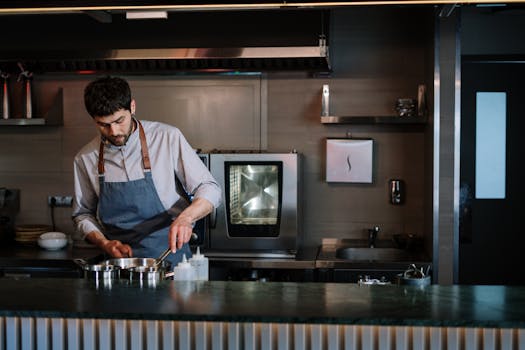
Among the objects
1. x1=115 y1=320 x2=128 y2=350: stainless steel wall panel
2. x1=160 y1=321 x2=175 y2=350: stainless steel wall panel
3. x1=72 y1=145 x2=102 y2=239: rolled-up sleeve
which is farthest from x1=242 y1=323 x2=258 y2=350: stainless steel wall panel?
x1=72 y1=145 x2=102 y2=239: rolled-up sleeve

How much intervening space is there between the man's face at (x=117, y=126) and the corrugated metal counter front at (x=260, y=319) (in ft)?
3.57

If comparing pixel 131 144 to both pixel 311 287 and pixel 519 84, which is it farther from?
pixel 519 84

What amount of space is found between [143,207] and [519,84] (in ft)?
11.5

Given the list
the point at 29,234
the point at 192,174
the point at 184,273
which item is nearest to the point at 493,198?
the point at 192,174

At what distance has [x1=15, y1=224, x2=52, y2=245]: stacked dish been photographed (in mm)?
5656

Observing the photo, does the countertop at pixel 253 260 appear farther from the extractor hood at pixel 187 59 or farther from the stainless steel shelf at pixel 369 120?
the extractor hood at pixel 187 59

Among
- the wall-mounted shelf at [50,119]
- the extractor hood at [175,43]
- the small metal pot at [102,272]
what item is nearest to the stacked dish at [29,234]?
the wall-mounted shelf at [50,119]

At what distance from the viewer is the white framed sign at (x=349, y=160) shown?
554 centimetres

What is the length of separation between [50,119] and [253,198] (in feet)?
5.32

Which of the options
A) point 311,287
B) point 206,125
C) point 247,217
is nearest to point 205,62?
point 206,125

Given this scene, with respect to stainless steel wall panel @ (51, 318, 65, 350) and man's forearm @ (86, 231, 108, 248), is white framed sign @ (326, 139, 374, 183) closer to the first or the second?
man's forearm @ (86, 231, 108, 248)

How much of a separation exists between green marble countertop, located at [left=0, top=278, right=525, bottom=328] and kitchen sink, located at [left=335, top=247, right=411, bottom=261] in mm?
2395

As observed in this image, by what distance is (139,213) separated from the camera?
395 centimetres

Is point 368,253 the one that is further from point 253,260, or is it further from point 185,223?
point 185,223
